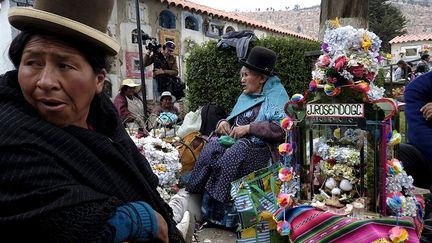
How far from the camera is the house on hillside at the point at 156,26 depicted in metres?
8.81

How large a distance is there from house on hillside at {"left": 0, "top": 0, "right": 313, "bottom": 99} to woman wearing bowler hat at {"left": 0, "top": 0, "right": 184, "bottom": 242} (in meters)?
6.49

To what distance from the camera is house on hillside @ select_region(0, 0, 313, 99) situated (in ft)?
28.9

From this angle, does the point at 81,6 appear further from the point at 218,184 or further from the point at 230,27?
the point at 230,27

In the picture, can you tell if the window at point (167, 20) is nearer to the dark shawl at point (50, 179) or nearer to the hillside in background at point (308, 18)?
the dark shawl at point (50, 179)

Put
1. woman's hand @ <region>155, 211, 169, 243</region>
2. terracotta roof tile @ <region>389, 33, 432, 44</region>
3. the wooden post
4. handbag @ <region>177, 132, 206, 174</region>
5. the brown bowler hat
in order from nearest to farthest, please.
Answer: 1. the brown bowler hat
2. woman's hand @ <region>155, 211, 169, 243</region>
3. handbag @ <region>177, 132, 206, 174</region>
4. the wooden post
5. terracotta roof tile @ <region>389, 33, 432, 44</region>

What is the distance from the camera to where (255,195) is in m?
3.12

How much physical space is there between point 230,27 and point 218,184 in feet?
31.3

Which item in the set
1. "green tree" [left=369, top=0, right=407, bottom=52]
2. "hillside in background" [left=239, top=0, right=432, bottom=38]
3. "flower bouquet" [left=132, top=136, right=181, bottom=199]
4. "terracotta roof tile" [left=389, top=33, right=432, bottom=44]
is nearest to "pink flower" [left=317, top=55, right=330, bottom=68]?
"flower bouquet" [left=132, top=136, right=181, bottom=199]

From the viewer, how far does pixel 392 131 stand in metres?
2.44

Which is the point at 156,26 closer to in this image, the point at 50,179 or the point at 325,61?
the point at 325,61

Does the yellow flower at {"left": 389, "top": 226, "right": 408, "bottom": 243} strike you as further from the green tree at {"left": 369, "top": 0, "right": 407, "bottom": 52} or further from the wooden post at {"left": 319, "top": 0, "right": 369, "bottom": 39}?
the green tree at {"left": 369, "top": 0, "right": 407, "bottom": 52}

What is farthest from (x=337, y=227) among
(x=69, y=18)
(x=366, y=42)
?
(x=69, y=18)

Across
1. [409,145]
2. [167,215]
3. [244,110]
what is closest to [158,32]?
[244,110]

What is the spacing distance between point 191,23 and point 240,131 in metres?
8.00
